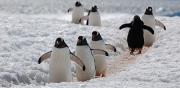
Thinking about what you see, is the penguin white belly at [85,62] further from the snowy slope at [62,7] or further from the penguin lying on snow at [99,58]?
the snowy slope at [62,7]

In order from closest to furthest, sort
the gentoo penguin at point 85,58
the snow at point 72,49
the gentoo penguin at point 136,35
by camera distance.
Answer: the snow at point 72,49
the gentoo penguin at point 85,58
the gentoo penguin at point 136,35

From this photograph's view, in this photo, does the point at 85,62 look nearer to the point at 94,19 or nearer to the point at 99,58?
the point at 99,58

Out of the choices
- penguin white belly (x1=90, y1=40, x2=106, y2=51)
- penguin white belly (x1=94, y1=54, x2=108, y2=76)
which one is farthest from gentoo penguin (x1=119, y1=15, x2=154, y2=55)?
penguin white belly (x1=94, y1=54, x2=108, y2=76)

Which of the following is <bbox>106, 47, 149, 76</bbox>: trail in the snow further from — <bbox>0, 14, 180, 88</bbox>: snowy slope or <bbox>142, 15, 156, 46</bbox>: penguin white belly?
<bbox>142, 15, 156, 46</bbox>: penguin white belly

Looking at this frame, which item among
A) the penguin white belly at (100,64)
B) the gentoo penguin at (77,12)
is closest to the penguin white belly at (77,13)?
the gentoo penguin at (77,12)

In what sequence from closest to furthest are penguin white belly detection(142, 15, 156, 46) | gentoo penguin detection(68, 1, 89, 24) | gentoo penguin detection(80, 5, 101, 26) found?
1. penguin white belly detection(142, 15, 156, 46)
2. gentoo penguin detection(80, 5, 101, 26)
3. gentoo penguin detection(68, 1, 89, 24)

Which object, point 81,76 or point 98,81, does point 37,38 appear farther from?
point 98,81

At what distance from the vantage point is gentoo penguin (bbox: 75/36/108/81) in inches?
464

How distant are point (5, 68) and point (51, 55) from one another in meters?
0.95

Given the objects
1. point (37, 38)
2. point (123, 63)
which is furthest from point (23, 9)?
point (123, 63)

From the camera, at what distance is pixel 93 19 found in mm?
18859

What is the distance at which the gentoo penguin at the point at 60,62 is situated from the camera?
11305mm

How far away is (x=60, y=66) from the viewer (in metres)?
11.4

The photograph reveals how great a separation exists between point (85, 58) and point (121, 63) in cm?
185
